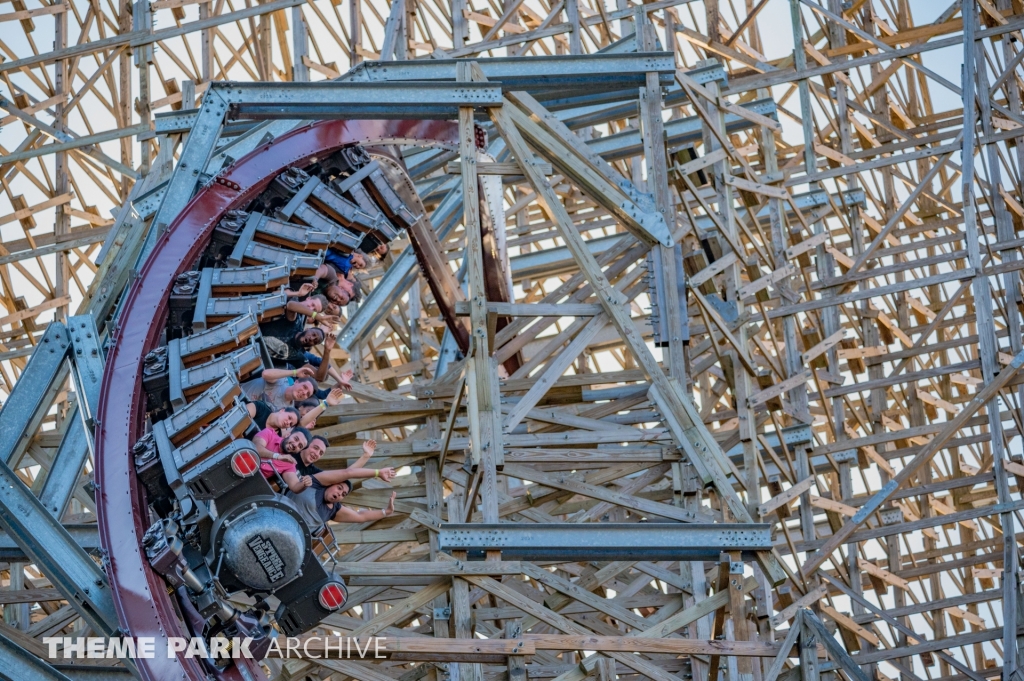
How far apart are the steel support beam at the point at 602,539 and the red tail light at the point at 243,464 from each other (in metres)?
1.60

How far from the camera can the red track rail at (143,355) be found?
1358 cm

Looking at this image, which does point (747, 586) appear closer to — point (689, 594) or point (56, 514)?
point (689, 594)

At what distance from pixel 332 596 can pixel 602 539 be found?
2241 millimetres

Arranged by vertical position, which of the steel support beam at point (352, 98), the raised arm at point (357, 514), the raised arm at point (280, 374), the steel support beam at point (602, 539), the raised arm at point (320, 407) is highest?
the steel support beam at point (352, 98)

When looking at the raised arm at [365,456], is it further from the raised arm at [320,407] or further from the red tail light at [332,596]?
the red tail light at [332,596]

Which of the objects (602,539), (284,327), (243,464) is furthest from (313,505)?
(602,539)

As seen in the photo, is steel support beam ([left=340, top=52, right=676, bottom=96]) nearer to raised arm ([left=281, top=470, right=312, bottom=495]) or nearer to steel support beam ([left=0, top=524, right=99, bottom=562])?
raised arm ([left=281, top=470, right=312, bottom=495])

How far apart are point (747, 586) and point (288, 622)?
4.46 meters

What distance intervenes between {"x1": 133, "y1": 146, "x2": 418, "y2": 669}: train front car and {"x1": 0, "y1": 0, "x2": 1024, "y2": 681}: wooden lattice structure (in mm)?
642

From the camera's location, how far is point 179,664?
13.5m

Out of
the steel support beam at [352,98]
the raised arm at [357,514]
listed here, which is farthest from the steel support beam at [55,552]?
the steel support beam at [352,98]

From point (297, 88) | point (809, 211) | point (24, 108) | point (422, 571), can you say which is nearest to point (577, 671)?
point (422, 571)

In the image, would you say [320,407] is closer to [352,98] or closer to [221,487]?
[221,487]

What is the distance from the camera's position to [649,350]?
16.5m
